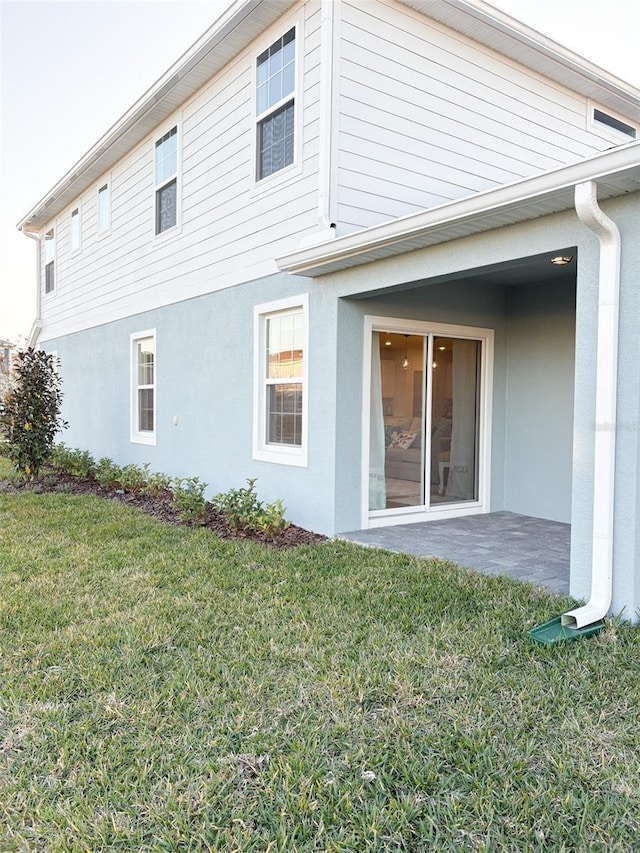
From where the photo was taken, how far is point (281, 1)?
6.28 m

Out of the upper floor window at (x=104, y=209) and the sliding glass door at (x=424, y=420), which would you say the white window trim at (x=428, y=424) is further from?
the upper floor window at (x=104, y=209)

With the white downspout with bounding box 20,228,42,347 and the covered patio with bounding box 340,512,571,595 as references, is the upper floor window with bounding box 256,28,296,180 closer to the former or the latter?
the covered patio with bounding box 340,512,571,595

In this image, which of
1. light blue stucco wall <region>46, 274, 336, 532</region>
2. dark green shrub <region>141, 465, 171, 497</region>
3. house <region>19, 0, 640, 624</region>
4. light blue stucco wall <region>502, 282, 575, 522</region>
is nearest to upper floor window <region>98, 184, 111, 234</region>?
light blue stucco wall <region>46, 274, 336, 532</region>

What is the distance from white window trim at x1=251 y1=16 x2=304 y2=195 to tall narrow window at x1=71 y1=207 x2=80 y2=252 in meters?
6.79

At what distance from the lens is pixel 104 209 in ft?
36.8

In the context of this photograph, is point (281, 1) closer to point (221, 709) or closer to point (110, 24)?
point (110, 24)

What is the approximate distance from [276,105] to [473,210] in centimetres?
373

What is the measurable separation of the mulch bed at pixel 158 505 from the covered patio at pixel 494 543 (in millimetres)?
558

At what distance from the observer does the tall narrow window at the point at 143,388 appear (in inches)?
383

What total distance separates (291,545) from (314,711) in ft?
9.86

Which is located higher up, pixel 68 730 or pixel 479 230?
A: pixel 479 230

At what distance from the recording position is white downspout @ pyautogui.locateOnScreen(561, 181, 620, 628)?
12.0 feet

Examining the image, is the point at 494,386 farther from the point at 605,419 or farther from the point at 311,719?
the point at 311,719

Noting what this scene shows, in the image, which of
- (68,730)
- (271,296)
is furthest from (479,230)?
(68,730)
